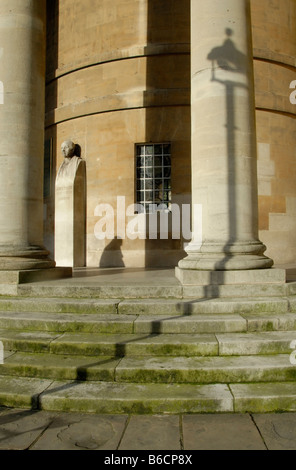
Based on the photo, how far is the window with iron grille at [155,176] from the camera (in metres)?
11.8

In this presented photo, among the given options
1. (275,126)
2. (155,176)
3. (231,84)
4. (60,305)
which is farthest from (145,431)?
(275,126)

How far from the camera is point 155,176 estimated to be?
11.9m

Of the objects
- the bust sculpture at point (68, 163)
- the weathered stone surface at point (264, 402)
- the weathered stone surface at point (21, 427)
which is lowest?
the weathered stone surface at point (21, 427)

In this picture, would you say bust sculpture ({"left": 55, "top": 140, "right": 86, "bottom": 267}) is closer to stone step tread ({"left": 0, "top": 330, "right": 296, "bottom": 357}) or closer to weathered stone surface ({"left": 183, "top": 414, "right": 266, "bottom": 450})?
stone step tread ({"left": 0, "top": 330, "right": 296, "bottom": 357})

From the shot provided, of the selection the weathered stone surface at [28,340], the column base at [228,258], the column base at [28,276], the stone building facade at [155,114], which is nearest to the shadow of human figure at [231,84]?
the column base at [228,258]

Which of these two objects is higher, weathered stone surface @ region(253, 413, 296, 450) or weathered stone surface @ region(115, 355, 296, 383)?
weathered stone surface @ region(115, 355, 296, 383)

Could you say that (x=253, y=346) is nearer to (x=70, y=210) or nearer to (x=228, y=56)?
(x=228, y=56)

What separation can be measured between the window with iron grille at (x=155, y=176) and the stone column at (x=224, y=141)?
534 cm

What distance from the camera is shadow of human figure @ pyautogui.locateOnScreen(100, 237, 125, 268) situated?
11.6 meters

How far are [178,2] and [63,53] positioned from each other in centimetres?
421

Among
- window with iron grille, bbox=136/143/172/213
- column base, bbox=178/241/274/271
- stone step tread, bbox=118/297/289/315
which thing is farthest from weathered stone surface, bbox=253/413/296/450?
window with iron grille, bbox=136/143/172/213

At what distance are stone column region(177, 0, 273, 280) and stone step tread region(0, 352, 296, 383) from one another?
2.12 m

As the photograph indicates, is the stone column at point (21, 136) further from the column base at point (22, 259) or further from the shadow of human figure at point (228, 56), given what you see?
the shadow of human figure at point (228, 56)
